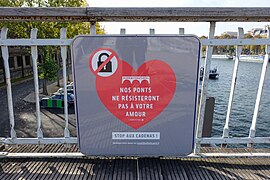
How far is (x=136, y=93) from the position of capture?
2432 millimetres

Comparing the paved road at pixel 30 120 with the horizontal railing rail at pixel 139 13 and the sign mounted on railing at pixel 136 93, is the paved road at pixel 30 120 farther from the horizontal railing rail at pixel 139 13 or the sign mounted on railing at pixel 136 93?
the horizontal railing rail at pixel 139 13

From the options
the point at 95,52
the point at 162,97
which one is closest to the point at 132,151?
the point at 162,97

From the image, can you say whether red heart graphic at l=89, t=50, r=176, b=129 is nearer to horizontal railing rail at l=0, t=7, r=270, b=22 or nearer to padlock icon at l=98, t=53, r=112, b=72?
padlock icon at l=98, t=53, r=112, b=72

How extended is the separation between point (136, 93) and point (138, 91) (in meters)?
0.03

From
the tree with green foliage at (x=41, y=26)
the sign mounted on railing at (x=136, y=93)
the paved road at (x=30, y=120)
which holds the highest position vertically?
the tree with green foliage at (x=41, y=26)

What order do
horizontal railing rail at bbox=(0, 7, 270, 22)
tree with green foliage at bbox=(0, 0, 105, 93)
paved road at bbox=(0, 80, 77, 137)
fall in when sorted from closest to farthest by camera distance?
horizontal railing rail at bbox=(0, 7, 270, 22), paved road at bbox=(0, 80, 77, 137), tree with green foliage at bbox=(0, 0, 105, 93)

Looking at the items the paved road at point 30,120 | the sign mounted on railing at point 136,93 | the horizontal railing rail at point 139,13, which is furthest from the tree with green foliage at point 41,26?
the sign mounted on railing at point 136,93

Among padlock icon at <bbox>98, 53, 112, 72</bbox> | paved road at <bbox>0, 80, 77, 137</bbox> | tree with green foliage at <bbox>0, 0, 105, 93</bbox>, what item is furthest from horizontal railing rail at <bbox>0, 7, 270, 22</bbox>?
tree with green foliage at <bbox>0, 0, 105, 93</bbox>

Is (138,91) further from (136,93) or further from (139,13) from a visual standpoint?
(139,13)

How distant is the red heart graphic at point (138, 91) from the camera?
2385 millimetres

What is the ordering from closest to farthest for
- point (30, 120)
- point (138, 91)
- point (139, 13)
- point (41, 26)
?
point (139, 13) < point (138, 91) < point (30, 120) < point (41, 26)

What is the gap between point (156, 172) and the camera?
248 cm

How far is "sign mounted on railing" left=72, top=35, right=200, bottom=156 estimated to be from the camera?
7.68 ft

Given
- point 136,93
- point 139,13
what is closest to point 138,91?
point 136,93
